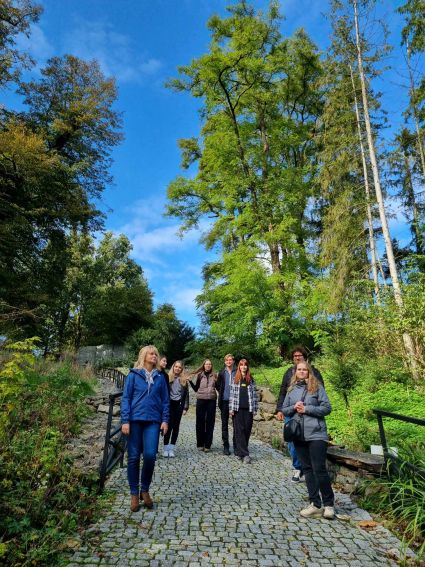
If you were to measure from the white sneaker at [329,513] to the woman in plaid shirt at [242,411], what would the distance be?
270 centimetres

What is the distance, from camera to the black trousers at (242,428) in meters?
6.70

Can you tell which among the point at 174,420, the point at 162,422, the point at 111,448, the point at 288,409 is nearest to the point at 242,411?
the point at 174,420

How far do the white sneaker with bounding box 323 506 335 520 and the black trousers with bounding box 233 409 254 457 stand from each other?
272 centimetres

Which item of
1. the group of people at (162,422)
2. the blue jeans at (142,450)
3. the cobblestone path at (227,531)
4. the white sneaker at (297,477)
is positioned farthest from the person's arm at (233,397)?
the blue jeans at (142,450)

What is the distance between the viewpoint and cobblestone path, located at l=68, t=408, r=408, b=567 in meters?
3.09

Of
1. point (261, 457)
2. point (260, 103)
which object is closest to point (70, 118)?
point (260, 103)

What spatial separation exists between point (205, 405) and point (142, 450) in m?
3.27

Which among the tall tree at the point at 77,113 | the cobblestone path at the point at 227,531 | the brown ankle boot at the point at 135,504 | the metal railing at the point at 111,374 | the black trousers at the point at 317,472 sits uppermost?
the tall tree at the point at 77,113

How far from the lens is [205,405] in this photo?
7.46 m

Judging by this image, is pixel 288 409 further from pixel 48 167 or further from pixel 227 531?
pixel 48 167

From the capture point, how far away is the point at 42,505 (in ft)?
11.4

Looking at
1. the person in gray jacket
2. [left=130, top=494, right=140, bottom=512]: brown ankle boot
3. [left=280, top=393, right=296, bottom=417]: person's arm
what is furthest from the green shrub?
[left=130, top=494, right=140, bottom=512]: brown ankle boot

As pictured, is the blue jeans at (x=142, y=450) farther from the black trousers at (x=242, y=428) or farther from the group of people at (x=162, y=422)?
the black trousers at (x=242, y=428)

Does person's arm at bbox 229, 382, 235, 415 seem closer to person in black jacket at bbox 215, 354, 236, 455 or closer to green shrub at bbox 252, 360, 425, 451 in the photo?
person in black jacket at bbox 215, 354, 236, 455
